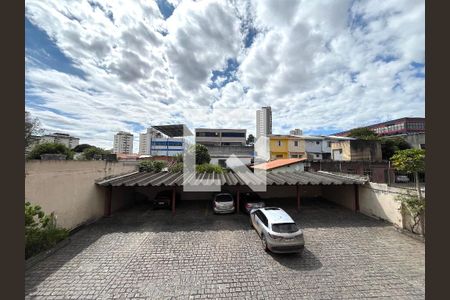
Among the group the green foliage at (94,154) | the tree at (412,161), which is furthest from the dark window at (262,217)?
the green foliage at (94,154)

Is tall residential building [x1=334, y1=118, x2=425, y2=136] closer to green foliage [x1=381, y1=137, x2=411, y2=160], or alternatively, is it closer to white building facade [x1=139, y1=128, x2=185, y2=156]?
green foliage [x1=381, y1=137, x2=411, y2=160]

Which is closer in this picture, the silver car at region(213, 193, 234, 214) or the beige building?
the silver car at region(213, 193, 234, 214)

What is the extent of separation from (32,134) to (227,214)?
19.7 m

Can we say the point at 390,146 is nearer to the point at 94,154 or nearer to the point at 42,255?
the point at 42,255

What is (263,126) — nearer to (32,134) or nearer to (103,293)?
(32,134)

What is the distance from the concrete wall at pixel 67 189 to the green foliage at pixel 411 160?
1644 cm

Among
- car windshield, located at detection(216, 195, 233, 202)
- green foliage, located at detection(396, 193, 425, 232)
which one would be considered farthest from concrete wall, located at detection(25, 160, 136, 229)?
green foliage, located at detection(396, 193, 425, 232)

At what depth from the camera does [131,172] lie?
1736cm

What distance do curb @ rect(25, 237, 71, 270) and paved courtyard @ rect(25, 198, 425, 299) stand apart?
0.58 ft

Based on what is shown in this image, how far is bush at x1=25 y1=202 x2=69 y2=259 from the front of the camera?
6625mm

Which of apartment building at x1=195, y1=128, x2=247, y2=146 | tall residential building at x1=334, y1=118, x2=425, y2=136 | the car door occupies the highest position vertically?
tall residential building at x1=334, y1=118, x2=425, y2=136

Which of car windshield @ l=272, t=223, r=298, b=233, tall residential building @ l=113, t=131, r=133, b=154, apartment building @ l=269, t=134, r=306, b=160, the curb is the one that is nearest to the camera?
the curb

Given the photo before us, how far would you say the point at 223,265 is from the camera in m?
6.80

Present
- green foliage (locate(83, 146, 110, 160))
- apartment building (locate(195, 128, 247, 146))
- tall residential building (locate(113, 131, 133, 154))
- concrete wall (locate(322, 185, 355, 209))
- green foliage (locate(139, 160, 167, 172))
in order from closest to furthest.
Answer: concrete wall (locate(322, 185, 355, 209)) → green foliage (locate(83, 146, 110, 160)) → green foliage (locate(139, 160, 167, 172)) → apartment building (locate(195, 128, 247, 146)) → tall residential building (locate(113, 131, 133, 154))
